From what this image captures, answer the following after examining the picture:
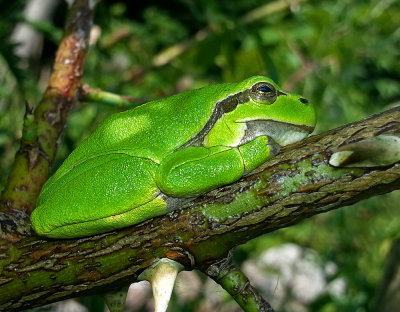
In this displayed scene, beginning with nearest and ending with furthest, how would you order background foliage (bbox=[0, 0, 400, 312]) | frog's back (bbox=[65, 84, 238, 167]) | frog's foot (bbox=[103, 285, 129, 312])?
frog's foot (bbox=[103, 285, 129, 312])
frog's back (bbox=[65, 84, 238, 167])
background foliage (bbox=[0, 0, 400, 312])

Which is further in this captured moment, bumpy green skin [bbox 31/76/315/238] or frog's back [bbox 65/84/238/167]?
frog's back [bbox 65/84/238/167]

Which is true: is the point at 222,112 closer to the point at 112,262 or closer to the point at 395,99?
the point at 112,262

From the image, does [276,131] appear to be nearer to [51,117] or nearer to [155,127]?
[155,127]

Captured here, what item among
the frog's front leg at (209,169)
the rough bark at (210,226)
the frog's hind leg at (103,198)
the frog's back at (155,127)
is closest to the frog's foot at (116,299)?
the rough bark at (210,226)

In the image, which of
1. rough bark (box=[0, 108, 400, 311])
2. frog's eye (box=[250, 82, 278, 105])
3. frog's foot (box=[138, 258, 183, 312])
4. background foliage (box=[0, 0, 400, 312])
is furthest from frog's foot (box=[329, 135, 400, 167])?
background foliage (box=[0, 0, 400, 312])

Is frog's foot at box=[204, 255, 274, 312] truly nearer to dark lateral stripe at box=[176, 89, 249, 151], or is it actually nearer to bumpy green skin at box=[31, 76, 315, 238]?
bumpy green skin at box=[31, 76, 315, 238]
